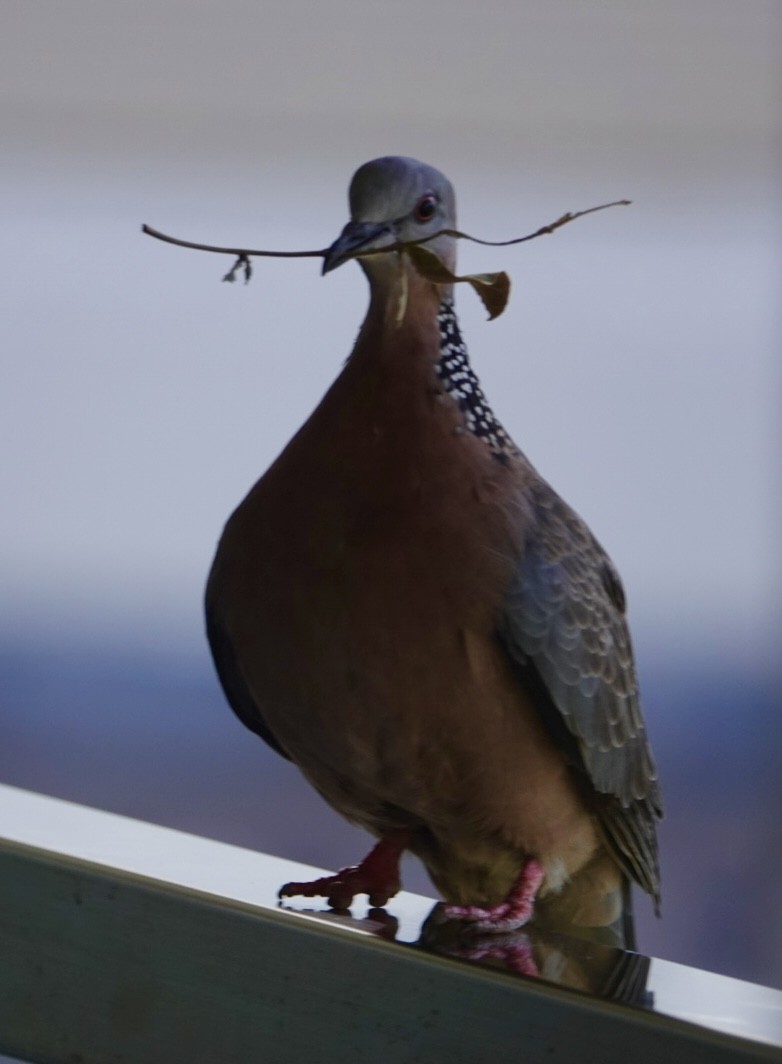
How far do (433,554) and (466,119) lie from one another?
1.95m

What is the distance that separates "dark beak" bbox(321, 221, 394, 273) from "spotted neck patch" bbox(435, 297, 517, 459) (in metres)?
0.08

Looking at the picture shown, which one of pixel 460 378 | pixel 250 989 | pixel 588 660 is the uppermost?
pixel 460 378

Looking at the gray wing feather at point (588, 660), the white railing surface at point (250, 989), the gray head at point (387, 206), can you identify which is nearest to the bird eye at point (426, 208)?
the gray head at point (387, 206)

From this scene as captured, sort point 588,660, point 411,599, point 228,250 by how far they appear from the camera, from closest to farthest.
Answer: point 228,250
point 411,599
point 588,660

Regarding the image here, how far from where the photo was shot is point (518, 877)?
91 cm

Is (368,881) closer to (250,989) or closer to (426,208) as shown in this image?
(250,989)

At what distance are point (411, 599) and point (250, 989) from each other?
0.71 ft

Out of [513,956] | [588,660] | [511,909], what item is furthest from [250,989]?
[588,660]

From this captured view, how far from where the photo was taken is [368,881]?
2.77ft

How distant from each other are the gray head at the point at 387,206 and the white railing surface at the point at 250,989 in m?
0.33

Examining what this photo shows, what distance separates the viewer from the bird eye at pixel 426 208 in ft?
2.52

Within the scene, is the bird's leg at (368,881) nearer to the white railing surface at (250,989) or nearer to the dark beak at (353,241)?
the white railing surface at (250,989)

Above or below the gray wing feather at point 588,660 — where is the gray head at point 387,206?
above

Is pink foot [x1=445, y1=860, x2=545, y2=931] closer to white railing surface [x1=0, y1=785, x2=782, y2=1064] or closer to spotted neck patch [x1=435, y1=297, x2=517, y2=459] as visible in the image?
white railing surface [x1=0, y1=785, x2=782, y2=1064]
